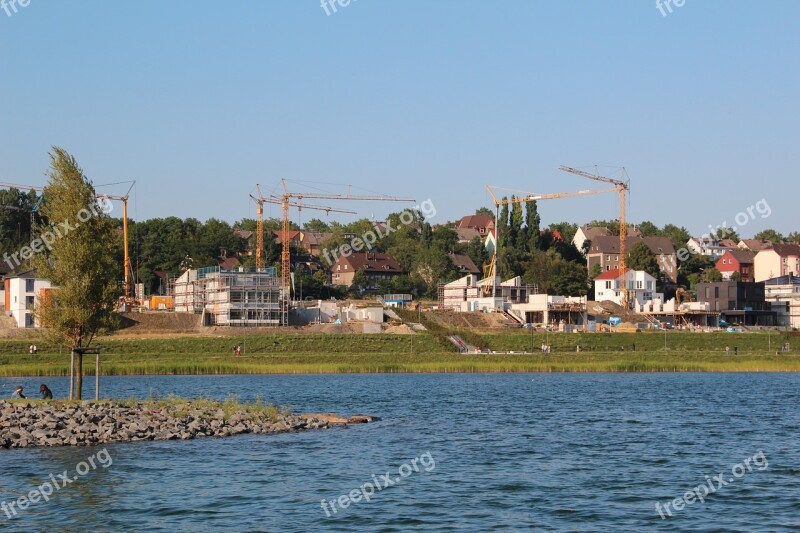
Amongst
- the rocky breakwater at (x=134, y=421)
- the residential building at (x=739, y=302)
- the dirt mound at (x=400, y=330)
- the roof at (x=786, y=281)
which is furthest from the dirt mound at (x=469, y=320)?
the rocky breakwater at (x=134, y=421)

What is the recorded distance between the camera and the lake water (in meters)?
28.8

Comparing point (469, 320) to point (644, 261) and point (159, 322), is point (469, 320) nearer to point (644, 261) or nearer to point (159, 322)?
point (159, 322)

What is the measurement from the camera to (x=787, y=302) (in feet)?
552

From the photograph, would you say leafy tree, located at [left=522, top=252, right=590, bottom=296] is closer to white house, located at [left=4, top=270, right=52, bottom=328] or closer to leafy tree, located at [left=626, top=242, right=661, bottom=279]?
leafy tree, located at [left=626, top=242, right=661, bottom=279]

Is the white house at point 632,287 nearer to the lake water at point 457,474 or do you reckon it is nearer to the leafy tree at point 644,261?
the leafy tree at point 644,261

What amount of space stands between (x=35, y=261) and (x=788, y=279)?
152m

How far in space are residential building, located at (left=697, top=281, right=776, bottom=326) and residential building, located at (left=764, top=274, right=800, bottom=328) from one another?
5.70 feet

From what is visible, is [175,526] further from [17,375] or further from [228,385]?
[17,375]

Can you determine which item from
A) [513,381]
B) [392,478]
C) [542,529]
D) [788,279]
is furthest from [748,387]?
[788,279]

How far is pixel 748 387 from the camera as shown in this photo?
78.2m

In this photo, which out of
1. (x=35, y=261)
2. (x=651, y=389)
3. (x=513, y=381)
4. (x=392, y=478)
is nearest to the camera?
(x=392, y=478)

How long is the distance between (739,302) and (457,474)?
13800 centimetres

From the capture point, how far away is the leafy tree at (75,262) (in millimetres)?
47875

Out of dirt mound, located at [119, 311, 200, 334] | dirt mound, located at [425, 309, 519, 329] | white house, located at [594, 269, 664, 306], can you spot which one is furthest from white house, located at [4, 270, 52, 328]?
white house, located at [594, 269, 664, 306]
